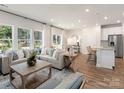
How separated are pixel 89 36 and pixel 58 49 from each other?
506 cm

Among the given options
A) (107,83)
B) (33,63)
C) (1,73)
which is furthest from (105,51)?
(1,73)

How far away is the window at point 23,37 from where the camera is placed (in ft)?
17.4

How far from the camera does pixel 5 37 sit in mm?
4691

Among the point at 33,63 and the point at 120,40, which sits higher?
the point at 120,40

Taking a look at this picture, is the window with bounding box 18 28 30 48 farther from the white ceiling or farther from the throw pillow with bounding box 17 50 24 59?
the throw pillow with bounding box 17 50 24 59

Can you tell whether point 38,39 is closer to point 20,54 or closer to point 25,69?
point 20,54

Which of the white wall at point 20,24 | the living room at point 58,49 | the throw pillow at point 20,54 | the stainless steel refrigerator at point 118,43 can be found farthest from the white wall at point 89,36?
the throw pillow at point 20,54

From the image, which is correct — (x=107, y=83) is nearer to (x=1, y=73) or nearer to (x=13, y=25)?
(x=1, y=73)

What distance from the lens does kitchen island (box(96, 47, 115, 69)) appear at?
4.29 m

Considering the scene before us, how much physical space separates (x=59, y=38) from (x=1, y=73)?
6.62m

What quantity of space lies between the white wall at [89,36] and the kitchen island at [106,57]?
151 inches

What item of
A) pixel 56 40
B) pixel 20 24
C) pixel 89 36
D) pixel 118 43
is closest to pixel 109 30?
pixel 118 43

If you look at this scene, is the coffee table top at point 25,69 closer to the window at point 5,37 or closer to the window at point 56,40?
the window at point 5,37

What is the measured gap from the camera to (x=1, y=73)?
11.4 feet
